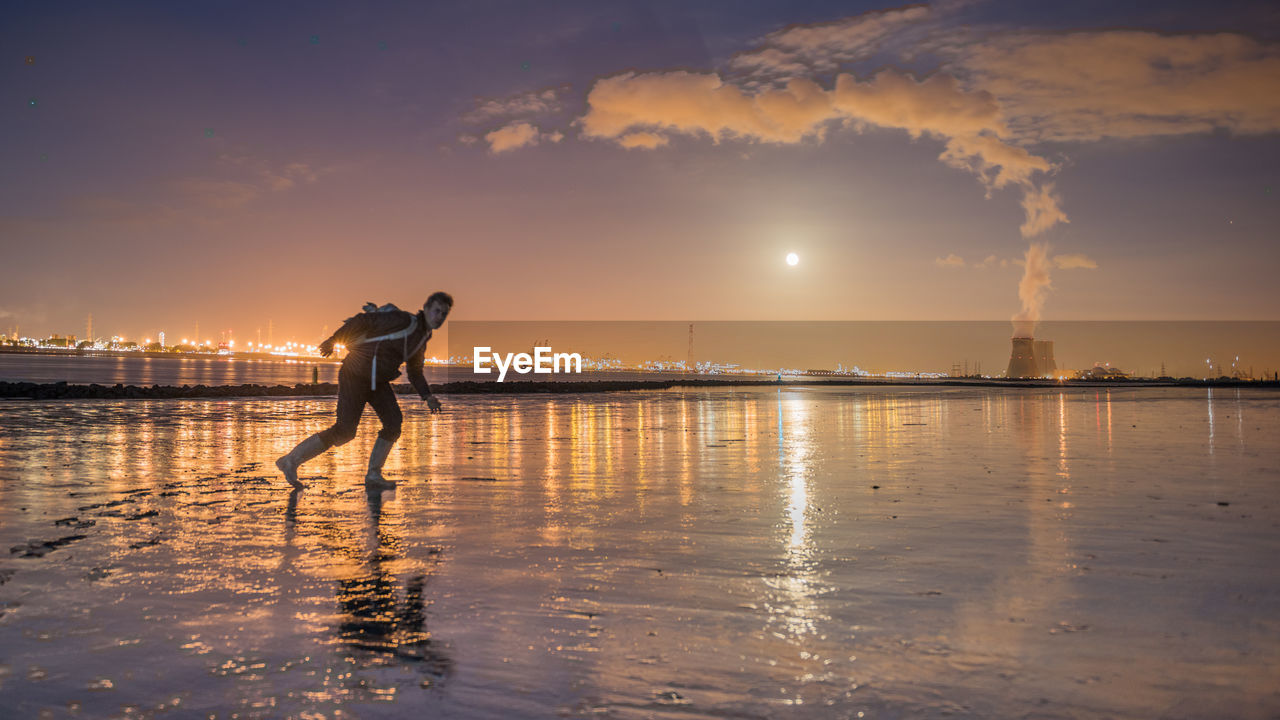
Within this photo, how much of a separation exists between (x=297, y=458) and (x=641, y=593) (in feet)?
18.8

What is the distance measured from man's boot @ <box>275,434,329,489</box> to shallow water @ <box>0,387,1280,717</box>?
0.76 ft

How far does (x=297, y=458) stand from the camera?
941 cm

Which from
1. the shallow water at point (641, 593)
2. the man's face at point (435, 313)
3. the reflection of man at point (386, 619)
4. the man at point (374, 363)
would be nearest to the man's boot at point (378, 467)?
the man at point (374, 363)

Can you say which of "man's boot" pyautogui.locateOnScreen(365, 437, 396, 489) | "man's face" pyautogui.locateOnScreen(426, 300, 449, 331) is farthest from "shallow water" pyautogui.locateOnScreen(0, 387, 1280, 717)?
"man's face" pyautogui.locateOnScreen(426, 300, 449, 331)

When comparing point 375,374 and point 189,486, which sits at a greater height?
point 375,374

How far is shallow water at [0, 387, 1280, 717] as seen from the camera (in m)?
3.43

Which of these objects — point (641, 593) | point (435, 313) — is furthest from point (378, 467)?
point (641, 593)

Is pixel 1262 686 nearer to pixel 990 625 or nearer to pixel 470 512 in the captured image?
pixel 990 625

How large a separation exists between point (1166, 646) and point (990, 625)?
2.39 feet

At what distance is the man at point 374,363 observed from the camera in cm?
936

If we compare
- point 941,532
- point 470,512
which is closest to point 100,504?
point 470,512

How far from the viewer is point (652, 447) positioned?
49.9ft

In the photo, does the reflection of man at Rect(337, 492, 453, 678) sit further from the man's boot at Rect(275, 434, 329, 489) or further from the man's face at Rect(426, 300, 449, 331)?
the man's face at Rect(426, 300, 449, 331)

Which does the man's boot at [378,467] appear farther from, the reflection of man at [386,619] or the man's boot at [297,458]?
the reflection of man at [386,619]
